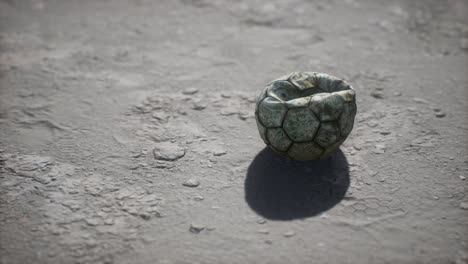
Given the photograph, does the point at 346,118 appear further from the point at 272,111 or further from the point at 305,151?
the point at 272,111

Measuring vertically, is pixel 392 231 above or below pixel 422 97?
below

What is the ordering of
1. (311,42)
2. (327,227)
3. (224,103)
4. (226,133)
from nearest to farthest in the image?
(327,227)
(226,133)
(224,103)
(311,42)

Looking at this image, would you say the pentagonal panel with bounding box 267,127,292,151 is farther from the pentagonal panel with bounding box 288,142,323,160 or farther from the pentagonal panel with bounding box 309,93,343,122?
the pentagonal panel with bounding box 309,93,343,122

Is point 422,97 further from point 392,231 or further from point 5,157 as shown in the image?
point 5,157

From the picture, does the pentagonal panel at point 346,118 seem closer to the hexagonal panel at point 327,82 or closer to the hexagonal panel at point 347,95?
the hexagonal panel at point 347,95

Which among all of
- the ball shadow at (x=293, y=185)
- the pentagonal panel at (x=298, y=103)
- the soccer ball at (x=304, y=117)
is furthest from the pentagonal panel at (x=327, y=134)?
the ball shadow at (x=293, y=185)

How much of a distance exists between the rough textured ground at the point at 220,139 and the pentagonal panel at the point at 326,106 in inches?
19.0

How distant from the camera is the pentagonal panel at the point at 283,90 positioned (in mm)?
3072

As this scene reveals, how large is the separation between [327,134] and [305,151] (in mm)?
191

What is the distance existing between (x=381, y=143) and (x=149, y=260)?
1981 mm

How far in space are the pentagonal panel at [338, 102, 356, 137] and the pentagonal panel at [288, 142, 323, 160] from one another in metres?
0.20

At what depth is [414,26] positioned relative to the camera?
5.32 metres

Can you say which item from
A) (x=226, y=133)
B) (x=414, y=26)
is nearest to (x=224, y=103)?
(x=226, y=133)

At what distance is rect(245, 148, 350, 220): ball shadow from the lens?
2.91 m
